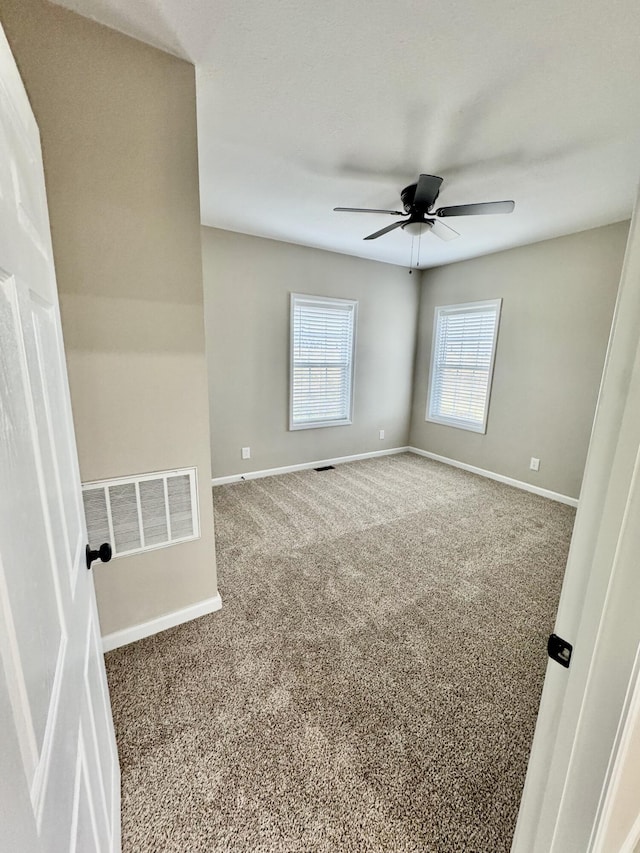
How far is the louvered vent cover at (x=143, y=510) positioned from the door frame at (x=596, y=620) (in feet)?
5.20

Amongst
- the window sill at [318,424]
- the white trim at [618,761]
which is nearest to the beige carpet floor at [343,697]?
the white trim at [618,761]

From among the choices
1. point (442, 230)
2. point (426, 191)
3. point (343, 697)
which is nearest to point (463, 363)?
point (442, 230)

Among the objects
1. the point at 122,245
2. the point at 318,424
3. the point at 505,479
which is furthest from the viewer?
the point at 318,424

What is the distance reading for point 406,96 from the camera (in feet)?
5.39

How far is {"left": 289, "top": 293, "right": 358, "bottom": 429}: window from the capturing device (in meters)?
4.03

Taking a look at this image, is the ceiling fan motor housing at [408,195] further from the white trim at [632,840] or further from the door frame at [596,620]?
the white trim at [632,840]

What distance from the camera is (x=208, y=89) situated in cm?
164

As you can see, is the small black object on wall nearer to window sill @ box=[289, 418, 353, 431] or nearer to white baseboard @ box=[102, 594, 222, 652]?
white baseboard @ box=[102, 594, 222, 652]

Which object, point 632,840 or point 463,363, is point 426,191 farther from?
point 632,840

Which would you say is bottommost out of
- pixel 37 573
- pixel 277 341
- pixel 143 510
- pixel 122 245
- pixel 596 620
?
pixel 143 510

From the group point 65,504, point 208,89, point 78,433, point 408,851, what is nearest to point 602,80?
point 208,89

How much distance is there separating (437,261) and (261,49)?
3407 millimetres

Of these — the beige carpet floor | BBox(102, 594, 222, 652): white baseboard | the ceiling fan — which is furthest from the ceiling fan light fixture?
BBox(102, 594, 222, 652): white baseboard

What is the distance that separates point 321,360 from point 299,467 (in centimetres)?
133
